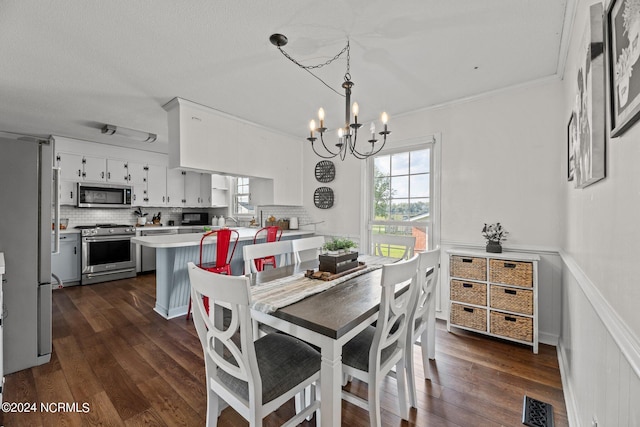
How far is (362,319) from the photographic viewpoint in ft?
4.33

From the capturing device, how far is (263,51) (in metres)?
2.21

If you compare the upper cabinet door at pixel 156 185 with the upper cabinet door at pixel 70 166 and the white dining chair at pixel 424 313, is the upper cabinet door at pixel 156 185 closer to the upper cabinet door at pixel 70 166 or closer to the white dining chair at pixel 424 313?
the upper cabinet door at pixel 70 166

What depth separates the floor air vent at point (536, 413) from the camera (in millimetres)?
1645

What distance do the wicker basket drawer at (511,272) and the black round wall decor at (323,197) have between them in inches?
91.6

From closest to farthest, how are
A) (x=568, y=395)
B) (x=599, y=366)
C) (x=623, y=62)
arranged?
(x=623, y=62)
(x=599, y=366)
(x=568, y=395)

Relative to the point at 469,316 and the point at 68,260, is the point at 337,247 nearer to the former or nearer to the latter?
the point at 469,316

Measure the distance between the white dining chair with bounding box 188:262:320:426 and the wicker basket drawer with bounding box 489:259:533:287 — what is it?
2.01 meters

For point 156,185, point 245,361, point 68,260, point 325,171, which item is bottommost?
point 68,260

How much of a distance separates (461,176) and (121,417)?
350 cm

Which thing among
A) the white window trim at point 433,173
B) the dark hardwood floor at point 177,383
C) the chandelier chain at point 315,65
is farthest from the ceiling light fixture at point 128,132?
the white window trim at point 433,173

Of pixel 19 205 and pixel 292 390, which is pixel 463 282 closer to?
pixel 292 390

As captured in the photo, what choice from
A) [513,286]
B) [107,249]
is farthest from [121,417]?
[107,249]

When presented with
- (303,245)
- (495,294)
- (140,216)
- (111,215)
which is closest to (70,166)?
(111,215)

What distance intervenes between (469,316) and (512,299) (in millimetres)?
418
